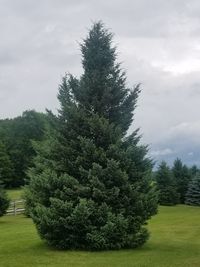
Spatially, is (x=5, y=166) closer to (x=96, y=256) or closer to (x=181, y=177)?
(x=181, y=177)

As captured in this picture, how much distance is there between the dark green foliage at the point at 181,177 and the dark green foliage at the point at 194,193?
209 centimetres

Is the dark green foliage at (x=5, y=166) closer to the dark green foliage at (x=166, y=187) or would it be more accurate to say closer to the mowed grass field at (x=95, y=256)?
the dark green foliage at (x=166, y=187)

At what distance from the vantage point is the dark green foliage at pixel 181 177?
74.0m

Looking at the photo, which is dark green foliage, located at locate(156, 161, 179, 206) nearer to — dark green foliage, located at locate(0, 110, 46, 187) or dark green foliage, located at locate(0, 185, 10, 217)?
dark green foliage, located at locate(0, 110, 46, 187)

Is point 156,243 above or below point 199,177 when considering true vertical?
below

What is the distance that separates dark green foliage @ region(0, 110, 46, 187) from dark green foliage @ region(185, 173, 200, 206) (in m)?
27.1

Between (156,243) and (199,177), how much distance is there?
46.1m

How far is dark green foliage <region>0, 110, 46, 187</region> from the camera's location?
289 ft

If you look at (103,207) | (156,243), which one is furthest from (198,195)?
(103,207)

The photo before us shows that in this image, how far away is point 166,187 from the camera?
66.5m

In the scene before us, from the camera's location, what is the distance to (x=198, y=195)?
2721 inches

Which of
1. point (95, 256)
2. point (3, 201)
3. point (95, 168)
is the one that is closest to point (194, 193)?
point (3, 201)

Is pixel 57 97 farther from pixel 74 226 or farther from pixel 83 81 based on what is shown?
pixel 74 226

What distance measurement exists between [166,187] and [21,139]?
1311 inches
